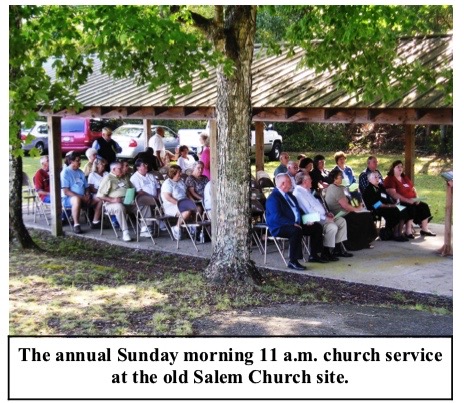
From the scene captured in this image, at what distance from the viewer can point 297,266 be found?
1159cm

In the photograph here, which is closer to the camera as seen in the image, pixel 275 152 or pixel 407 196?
pixel 407 196

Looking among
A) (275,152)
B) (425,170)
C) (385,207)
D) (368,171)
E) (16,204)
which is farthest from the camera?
(275,152)

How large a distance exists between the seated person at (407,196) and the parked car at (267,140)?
54.4 feet

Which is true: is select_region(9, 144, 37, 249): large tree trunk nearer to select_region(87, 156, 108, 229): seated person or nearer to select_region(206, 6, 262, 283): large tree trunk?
select_region(87, 156, 108, 229): seated person

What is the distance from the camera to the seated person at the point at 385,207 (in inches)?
538

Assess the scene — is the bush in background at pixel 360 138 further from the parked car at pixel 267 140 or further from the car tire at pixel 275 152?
the car tire at pixel 275 152

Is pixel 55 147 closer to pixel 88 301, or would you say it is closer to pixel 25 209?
pixel 25 209

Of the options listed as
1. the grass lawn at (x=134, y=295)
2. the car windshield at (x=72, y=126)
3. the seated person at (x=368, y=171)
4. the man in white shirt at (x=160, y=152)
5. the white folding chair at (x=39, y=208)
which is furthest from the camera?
the car windshield at (x=72, y=126)

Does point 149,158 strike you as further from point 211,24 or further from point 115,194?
point 211,24

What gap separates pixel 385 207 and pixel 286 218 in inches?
111

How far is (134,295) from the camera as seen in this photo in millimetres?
10008

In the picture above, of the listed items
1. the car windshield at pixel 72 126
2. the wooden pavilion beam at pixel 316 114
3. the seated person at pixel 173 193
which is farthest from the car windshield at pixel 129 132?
the seated person at pixel 173 193

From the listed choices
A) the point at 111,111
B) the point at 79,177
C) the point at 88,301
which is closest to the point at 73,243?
the point at 79,177

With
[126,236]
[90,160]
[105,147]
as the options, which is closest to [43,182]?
[90,160]
